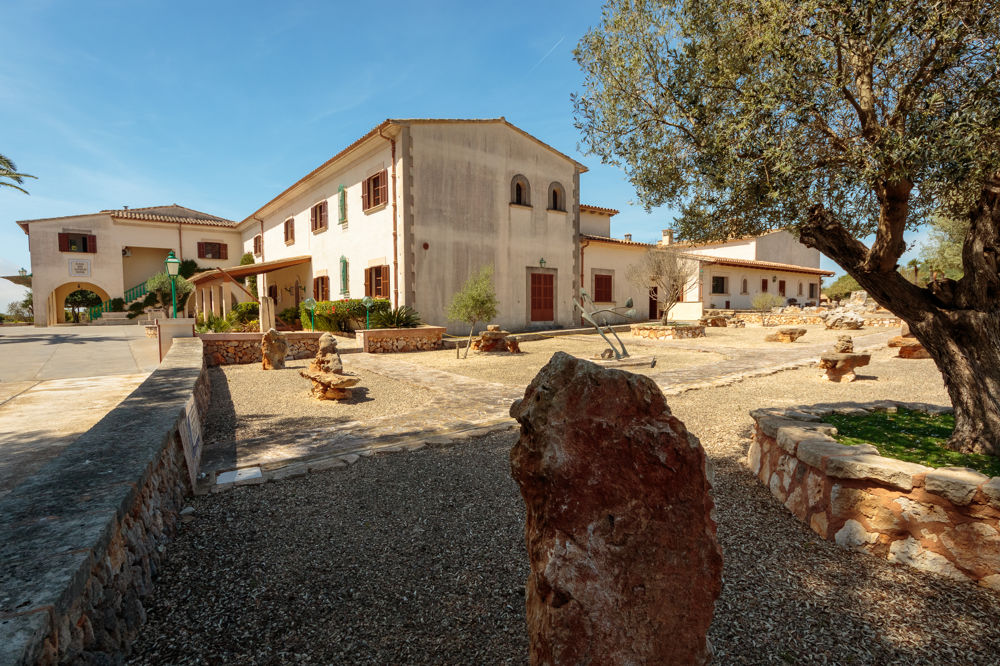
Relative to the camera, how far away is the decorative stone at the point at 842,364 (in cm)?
808

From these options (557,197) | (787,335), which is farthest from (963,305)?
(557,197)

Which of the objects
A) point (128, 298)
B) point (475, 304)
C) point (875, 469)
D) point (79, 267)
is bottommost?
point (875, 469)

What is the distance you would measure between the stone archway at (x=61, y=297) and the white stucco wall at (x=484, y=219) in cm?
2171

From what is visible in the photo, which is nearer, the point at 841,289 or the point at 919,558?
the point at 919,558

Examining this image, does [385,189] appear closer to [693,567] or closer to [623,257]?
[623,257]

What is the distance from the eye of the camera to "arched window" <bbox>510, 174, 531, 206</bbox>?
17656 millimetres

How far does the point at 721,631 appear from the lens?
2109 mm

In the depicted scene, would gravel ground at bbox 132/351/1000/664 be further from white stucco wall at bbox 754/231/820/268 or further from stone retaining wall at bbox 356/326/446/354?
white stucco wall at bbox 754/231/820/268

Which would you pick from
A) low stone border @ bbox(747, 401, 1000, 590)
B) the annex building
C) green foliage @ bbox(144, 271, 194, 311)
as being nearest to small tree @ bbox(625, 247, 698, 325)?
the annex building

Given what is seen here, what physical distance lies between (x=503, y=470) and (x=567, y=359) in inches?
99.5

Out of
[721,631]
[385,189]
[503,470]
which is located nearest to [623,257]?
[385,189]

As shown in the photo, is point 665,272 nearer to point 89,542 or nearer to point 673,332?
point 673,332

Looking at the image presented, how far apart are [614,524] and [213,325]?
18437 millimetres

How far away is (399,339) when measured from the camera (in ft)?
43.4
